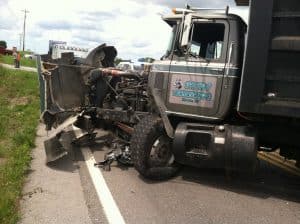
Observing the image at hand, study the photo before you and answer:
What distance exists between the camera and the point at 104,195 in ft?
22.0

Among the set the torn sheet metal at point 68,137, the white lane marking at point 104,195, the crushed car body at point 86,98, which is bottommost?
the white lane marking at point 104,195

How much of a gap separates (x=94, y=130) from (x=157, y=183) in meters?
2.99

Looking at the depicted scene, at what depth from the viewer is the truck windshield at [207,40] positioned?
7566 millimetres

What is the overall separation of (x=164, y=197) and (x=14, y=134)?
500cm

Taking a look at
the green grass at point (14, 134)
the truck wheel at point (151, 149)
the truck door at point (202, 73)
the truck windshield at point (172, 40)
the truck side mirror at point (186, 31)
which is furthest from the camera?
the truck windshield at point (172, 40)

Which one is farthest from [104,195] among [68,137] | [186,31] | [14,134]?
[14,134]

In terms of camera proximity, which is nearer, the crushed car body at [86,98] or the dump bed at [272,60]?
the dump bed at [272,60]

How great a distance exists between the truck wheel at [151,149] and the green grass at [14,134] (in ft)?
5.95

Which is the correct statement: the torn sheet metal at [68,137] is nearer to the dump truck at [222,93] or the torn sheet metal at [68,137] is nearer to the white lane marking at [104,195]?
the dump truck at [222,93]

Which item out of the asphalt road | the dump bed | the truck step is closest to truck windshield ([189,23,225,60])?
the dump bed

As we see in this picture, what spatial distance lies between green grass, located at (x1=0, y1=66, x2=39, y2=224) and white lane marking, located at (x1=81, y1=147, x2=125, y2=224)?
1072 mm

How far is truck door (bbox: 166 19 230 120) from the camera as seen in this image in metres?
7.42

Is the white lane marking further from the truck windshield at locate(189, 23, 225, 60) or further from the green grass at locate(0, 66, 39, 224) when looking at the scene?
the truck windshield at locate(189, 23, 225, 60)

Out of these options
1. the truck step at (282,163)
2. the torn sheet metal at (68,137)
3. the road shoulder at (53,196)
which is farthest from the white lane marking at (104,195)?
the truck step at (282,163)
